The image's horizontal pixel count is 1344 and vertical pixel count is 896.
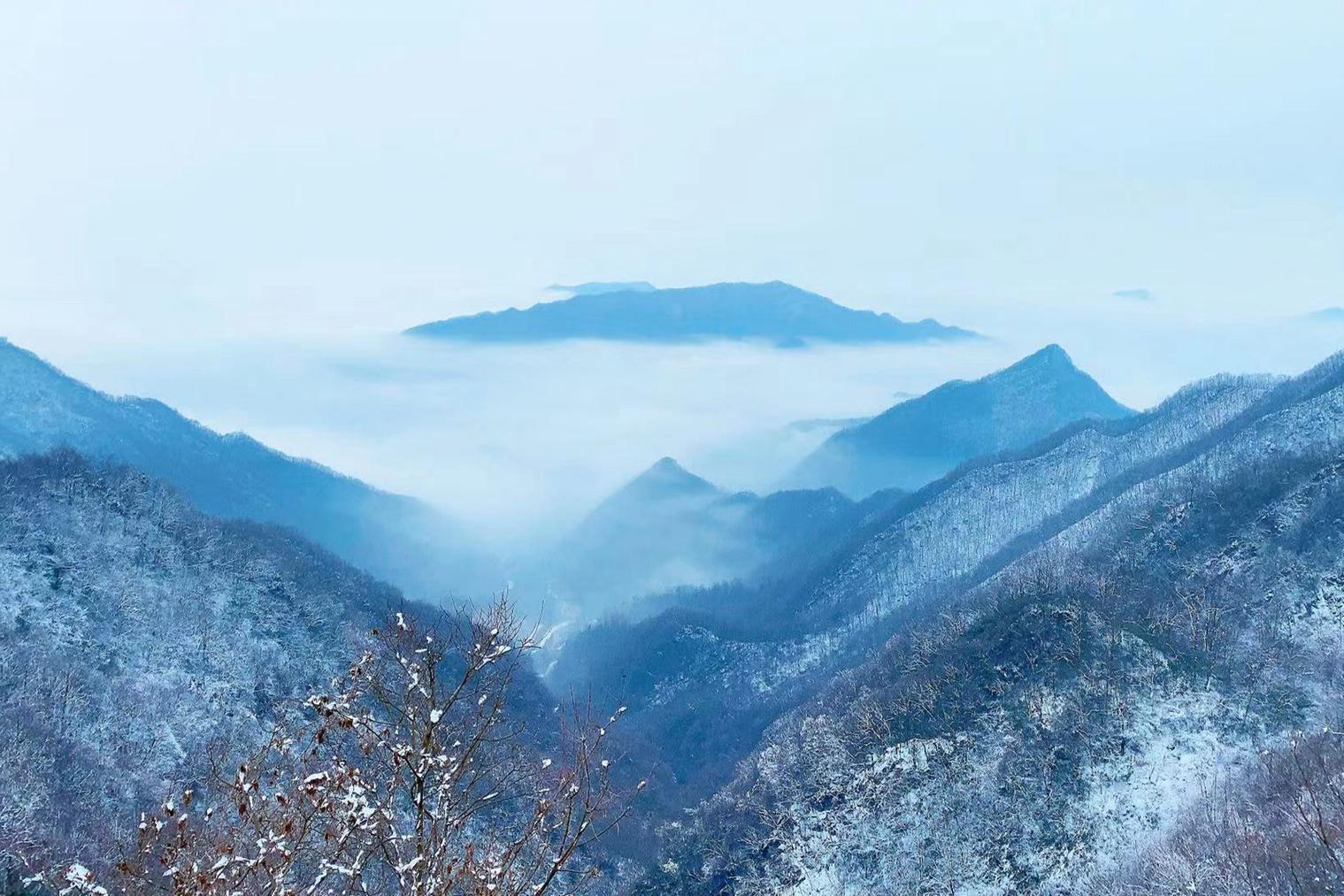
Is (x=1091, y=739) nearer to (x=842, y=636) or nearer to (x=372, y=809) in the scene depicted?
(x=372, y=809)

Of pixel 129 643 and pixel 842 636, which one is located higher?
pixel 129 643

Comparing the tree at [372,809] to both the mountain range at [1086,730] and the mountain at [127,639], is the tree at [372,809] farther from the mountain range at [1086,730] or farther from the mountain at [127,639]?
the mountain at [127,639]

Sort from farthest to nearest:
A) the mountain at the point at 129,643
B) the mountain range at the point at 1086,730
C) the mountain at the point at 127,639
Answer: the mountain at the point at 127,639 < the mountain at the point at 129,643 < the mountain range at the point at 1086,730

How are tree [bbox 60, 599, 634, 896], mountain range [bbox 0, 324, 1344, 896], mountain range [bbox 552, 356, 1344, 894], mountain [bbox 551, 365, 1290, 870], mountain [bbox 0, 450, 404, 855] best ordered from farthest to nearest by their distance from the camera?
mountain [bbox 551, 365, 1290, 870], mountain [bbox 0, 450, 404, 855], mountain range [bbox 0, 324, 1344, 896], mountain range [bbox 552, 356, 1344, 894], tree [bbox 60, 599, 634, 896]

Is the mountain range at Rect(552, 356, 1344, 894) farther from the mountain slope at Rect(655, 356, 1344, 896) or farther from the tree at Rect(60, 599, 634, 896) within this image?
the tree at Rect(60, 599, 634, 896)

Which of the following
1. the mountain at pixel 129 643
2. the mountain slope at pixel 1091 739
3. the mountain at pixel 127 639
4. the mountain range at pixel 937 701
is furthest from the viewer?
the mountain at pixel 127 639

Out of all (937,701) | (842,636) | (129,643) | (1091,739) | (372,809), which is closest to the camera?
(372,809)

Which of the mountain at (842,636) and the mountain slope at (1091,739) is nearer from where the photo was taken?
the mountain slope at (1091,739)

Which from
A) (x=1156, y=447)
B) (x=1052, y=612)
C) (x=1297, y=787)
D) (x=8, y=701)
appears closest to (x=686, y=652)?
(x=1156, y=447)

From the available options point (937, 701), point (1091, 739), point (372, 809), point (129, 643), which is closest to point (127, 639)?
point (129, 643)

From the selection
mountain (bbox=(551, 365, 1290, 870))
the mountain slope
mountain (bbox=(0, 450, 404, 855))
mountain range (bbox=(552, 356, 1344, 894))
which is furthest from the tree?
mountain (bbox=(551, 365, 1290, 870))

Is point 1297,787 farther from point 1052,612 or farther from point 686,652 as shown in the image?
point 686,652

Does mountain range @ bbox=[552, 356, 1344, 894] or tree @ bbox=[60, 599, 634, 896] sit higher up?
tree @ bbox=[60, 599, 634, 896]

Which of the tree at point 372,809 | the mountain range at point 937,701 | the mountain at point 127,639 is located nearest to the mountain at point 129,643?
the mountain at point 127,639
